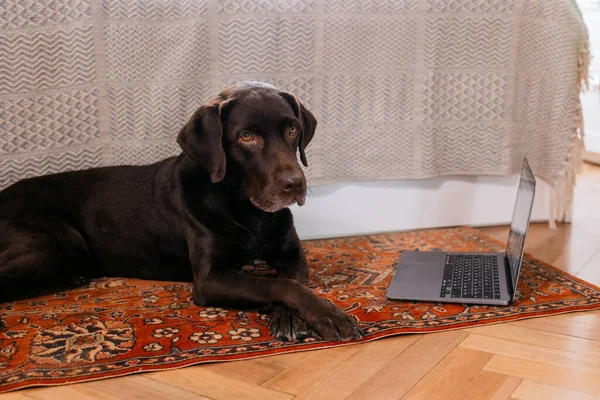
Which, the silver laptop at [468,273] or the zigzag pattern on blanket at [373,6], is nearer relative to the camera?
the silver laptop at [468,273]

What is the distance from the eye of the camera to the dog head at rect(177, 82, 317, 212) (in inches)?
86.3

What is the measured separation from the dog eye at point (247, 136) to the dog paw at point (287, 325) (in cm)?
59

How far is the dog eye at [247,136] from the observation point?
2240 millimetres

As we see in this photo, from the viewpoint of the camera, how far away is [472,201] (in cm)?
349

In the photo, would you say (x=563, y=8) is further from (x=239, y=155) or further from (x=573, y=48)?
(x=239, y=155)

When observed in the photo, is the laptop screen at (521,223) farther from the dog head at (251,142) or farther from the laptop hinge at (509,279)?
the dog head at (251,142)

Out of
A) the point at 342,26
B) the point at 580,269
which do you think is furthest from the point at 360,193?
the point at 580,269

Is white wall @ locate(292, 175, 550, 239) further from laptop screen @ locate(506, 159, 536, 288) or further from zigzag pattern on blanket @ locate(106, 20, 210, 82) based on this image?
zigzag pattern on blanket @ locate(106, 20, 210, 82)

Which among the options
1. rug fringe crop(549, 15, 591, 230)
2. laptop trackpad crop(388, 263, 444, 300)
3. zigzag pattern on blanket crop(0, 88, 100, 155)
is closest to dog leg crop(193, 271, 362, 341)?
laptop trackpad crop(388, 263, 444, 300)

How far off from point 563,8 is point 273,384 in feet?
8.26

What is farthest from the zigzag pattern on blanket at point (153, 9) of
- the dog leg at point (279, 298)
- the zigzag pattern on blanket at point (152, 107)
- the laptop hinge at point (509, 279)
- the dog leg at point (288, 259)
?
the laptop hinge at point (509, 279)

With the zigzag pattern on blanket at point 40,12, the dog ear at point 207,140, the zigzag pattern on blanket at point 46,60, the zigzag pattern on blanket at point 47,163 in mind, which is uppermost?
the zigzag pattern on blanket at point 40,12

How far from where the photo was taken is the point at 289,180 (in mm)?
2139

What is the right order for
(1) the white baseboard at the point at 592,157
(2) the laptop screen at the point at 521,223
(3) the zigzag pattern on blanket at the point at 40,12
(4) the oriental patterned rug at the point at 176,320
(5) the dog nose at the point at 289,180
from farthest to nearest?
(1) the white baseboard at the point at 592,157 → (3) the zigzag pattern on blanket at the point at 40,12 → (2) the laptop screen at the point at 521,223 → (5) the dog nose at the point at 289,180 → (4) the oriental patterned rug at the point at 176,320
